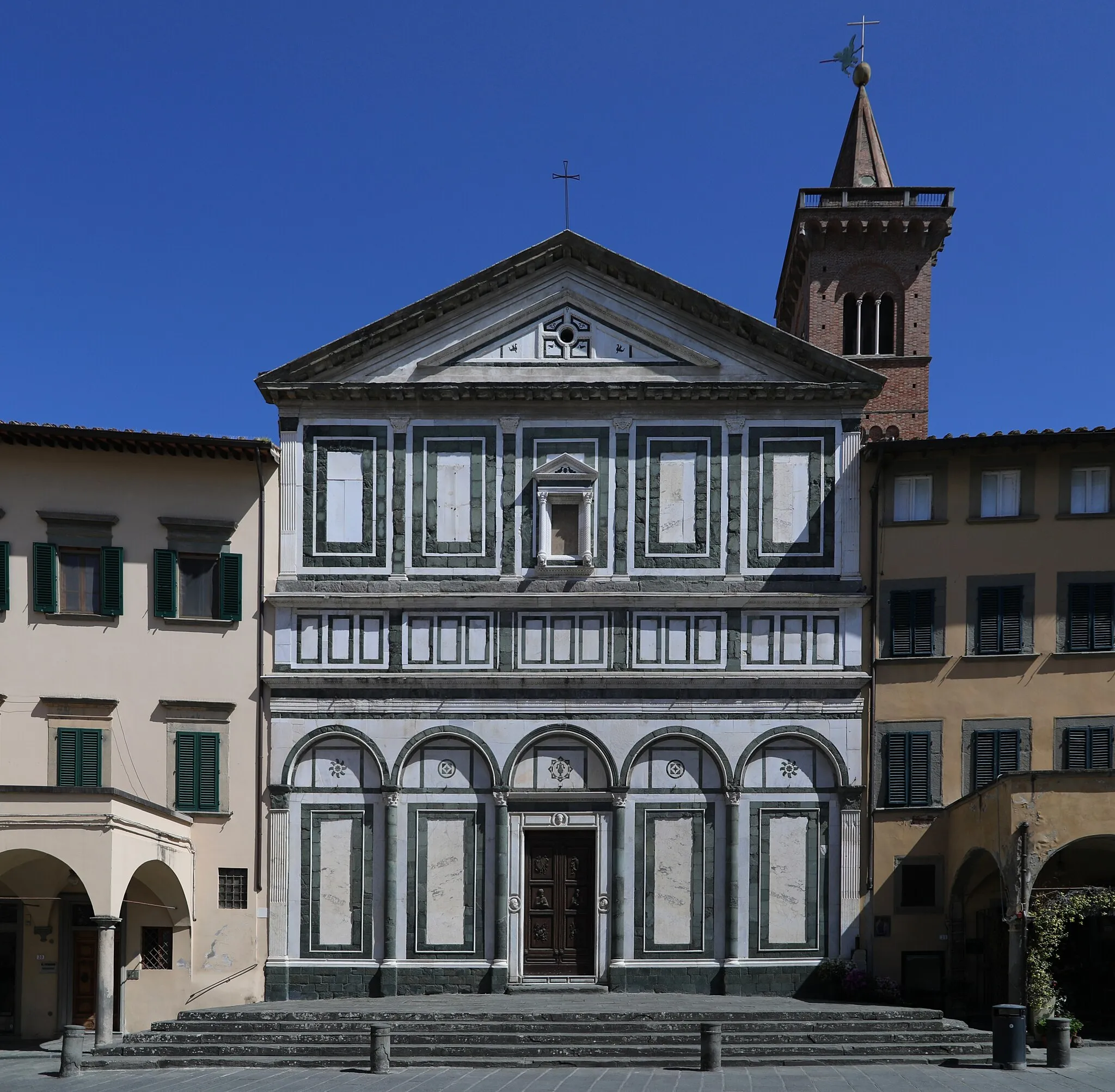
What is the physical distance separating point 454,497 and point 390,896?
24.4 ft

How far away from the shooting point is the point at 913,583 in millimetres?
26766

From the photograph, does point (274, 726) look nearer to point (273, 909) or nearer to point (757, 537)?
point (273, 909)

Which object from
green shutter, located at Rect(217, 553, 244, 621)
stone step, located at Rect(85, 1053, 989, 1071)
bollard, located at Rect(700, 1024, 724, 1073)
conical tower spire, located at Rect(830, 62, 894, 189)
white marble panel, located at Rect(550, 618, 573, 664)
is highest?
conical tower spire, located at Rect(830, 62, 894, 189)

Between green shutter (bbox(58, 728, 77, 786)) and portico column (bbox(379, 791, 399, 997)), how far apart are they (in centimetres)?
565

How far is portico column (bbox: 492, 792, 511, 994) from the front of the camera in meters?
26.1

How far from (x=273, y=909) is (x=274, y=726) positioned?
3.32 metres

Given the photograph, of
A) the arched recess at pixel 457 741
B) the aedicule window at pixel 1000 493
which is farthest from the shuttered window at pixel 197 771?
the aedicule window at pixel 1000 493

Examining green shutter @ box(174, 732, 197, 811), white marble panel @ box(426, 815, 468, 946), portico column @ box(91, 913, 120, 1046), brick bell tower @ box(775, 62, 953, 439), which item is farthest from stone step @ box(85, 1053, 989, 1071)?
brick bell tower @ box(775, 62, 953, 439)

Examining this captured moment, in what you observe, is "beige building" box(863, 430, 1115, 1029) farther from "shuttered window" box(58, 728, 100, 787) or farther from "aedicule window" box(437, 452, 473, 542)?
"shuttered window" box(58, 728, 100, 787)

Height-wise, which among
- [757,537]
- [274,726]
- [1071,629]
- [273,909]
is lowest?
[273,909]

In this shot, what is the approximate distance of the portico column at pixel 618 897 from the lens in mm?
26125

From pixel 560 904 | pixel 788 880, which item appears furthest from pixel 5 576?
pixel 788 880

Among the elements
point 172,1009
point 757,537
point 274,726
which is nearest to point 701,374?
point 757,537

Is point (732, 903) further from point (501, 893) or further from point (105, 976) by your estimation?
point (105, 976)
